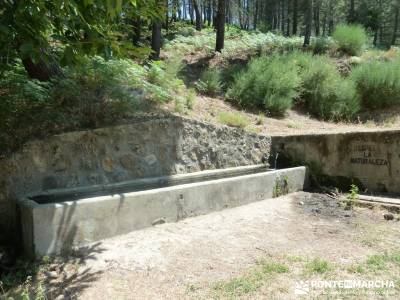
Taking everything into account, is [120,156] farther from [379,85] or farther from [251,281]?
[379,85]

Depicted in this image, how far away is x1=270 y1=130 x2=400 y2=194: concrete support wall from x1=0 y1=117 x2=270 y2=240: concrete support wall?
69cm

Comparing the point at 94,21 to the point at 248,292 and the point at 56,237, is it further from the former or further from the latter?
the point at 248,292

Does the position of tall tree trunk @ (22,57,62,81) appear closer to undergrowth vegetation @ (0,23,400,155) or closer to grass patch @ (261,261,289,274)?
undergrowth vegetation @ (0,23,400,155)

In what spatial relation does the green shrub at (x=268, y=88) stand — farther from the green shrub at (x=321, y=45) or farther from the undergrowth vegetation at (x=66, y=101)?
the green shrub at (x=321, y=45)

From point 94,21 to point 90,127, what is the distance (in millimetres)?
1759

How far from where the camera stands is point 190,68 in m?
13.0

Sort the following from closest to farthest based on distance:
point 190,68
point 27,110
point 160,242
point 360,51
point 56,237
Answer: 1. point 56,237
2. point 160,242
3. point 27,110
4. point 190,68
5. point 360,51

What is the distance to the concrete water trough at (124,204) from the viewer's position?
4090 mm

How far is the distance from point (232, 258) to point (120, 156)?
7.40 feet

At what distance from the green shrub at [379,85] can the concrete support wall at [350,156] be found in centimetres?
457

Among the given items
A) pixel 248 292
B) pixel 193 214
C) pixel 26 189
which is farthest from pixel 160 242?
pixel 26 189

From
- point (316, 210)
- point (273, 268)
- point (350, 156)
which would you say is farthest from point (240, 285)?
point (350, 156)

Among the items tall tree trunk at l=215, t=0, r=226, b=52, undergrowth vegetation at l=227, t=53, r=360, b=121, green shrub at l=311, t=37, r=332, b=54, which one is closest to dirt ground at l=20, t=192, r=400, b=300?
undergrowth vegetation at l=227, t=53, r=360, b=121

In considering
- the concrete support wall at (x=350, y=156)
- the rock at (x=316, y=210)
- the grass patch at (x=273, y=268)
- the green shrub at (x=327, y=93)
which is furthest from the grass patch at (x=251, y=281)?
the green shrub at (x=327, y=93)
